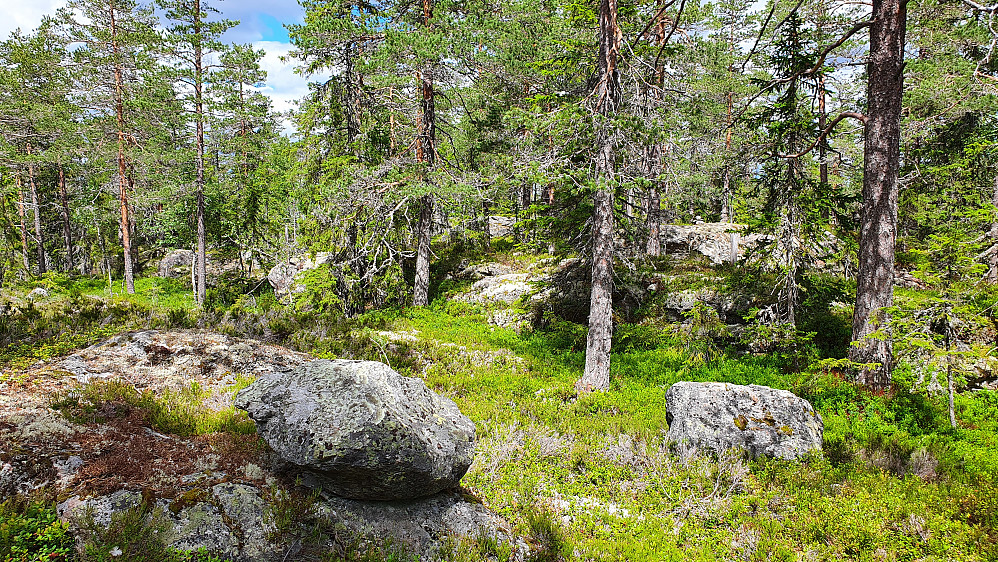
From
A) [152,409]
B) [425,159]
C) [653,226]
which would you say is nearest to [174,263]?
[425,159]

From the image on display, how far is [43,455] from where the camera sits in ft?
12.9

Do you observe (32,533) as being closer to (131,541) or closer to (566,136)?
(131,541)

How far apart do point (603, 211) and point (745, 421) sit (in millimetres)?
5250

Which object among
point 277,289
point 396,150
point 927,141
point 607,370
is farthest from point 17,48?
point 927,141

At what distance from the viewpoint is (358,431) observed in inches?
171

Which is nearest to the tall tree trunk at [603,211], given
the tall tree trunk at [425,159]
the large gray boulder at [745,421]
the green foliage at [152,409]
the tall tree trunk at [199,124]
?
the large gray boulder at [745,421]

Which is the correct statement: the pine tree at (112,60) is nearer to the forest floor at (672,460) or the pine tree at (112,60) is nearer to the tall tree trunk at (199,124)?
the tall tree trunk at (199,124)

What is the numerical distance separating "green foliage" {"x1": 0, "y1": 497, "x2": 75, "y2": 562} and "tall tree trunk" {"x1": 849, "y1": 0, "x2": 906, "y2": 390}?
433 inches

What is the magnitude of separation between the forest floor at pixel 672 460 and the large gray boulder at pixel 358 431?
973 mm

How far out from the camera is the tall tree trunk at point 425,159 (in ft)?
51.9

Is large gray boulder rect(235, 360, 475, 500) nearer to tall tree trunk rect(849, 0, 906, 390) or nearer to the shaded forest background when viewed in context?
the shaded forest background

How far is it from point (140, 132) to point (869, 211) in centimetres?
3126

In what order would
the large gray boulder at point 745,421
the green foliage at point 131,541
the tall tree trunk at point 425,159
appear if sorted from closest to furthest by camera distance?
the green foliage at point 131,541, the large gray boulder at point 745,421, the tall tree trunk at point 425,159

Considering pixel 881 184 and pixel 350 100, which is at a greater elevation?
pixel 350 100
